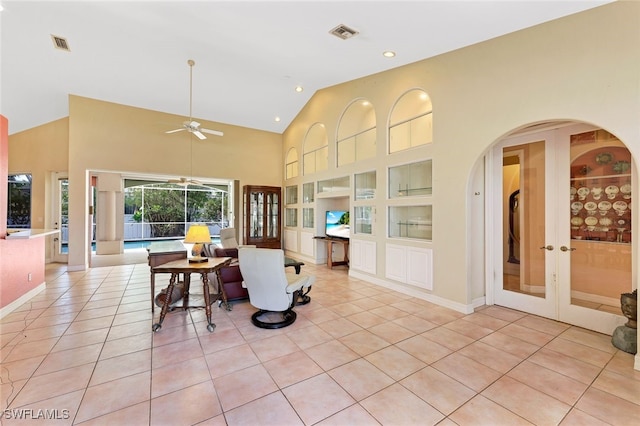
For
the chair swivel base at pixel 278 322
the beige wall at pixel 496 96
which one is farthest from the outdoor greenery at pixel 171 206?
the beige wall at pixel 496 96

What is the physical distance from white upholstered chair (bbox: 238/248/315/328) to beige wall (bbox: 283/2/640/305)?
7.36 ft

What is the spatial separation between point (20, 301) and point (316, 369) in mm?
4601

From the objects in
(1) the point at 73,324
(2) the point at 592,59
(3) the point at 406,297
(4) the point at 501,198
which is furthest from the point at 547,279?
(1) the point at 73,324

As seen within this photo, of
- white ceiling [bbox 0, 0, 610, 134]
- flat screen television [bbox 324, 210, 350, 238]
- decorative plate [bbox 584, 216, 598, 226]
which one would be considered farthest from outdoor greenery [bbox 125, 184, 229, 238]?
decorative plate [bbox 584, 216, 598, 226]

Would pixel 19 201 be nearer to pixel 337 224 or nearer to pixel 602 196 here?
pixel 337 224

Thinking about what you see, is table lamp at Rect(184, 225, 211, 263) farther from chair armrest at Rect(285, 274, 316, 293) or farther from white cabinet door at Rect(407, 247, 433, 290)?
white cabinet door at Rect(407, 247, 433, 290)

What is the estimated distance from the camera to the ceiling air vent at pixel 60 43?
4293mm

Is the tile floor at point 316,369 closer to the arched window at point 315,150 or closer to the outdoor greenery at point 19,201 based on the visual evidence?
the arched window at point 315,150

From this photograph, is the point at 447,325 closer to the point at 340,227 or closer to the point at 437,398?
the point at 437,398

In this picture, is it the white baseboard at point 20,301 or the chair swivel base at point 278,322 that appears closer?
the chair swivel base at point 278,322

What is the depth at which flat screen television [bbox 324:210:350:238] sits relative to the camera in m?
6.42

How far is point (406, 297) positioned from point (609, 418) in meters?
2.62

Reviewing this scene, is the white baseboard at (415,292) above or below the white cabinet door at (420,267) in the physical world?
below

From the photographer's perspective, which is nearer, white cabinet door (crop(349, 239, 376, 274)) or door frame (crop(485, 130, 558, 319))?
door frame (crop(485, 130, 558, 319))
